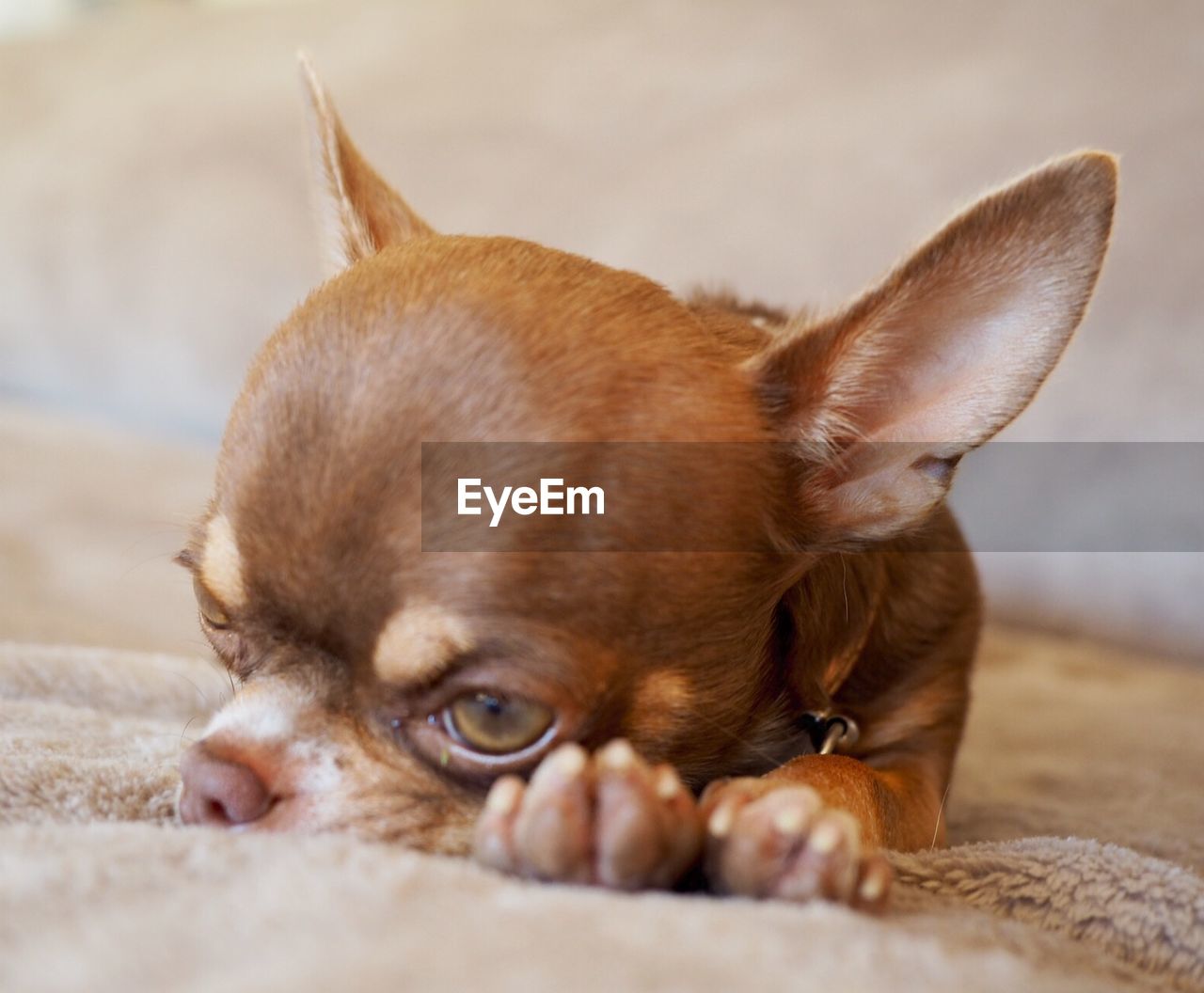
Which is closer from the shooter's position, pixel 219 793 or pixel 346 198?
pixel 219 793

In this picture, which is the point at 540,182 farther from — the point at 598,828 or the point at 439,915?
the point at 439,915

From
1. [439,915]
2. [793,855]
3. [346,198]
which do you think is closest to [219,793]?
[439,915]

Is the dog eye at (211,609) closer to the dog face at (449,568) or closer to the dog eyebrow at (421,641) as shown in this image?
the dog face at (449,568)

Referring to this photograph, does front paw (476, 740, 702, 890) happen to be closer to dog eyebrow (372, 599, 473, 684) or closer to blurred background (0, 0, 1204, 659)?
dog eyebrow (372, 599, 473, 684)

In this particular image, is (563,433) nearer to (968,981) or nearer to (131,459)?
(968,981)

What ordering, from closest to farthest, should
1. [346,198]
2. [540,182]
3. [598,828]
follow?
[598,828], [346,198], [540,182]

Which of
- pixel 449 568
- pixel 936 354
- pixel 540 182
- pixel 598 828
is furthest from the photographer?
pixel 540 182

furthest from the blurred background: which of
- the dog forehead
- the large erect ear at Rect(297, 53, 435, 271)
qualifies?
the dog forehead

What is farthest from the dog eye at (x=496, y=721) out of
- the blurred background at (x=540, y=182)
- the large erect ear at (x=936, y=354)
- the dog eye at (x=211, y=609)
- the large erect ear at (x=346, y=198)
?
the blurred background at (x=540, y=182)

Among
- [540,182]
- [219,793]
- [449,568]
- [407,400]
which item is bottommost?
[219,793]
